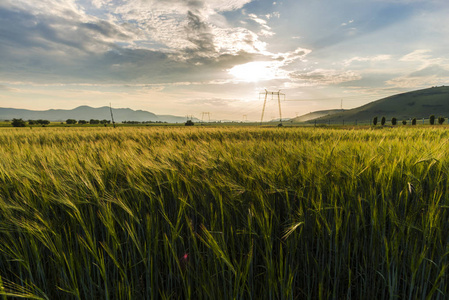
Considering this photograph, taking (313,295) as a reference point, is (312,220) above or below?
above

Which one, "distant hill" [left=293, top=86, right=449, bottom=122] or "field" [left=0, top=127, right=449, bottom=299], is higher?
"distant hill" [left=293, top=86, right=449, bottom=122]

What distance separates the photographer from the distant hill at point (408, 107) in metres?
138

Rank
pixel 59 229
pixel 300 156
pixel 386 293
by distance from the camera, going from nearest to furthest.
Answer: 1. pixel 386 293
2. pixel 59 229
3. pixel 300 156

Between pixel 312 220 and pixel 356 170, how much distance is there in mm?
686

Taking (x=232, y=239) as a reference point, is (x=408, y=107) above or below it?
above

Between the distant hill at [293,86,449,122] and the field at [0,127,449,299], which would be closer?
the field at [0,127,449,299]

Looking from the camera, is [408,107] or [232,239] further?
[408,107]

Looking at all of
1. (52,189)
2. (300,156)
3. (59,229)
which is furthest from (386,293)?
(52,189)

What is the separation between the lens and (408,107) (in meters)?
153

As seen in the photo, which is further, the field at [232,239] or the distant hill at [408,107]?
the distant hill at [408,107]

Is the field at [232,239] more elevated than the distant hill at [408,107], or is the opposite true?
the distant hill at [408,107]

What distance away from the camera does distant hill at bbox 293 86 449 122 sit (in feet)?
451

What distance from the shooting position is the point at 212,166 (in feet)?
7.01

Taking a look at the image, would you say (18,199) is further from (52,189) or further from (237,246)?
(237,246)
